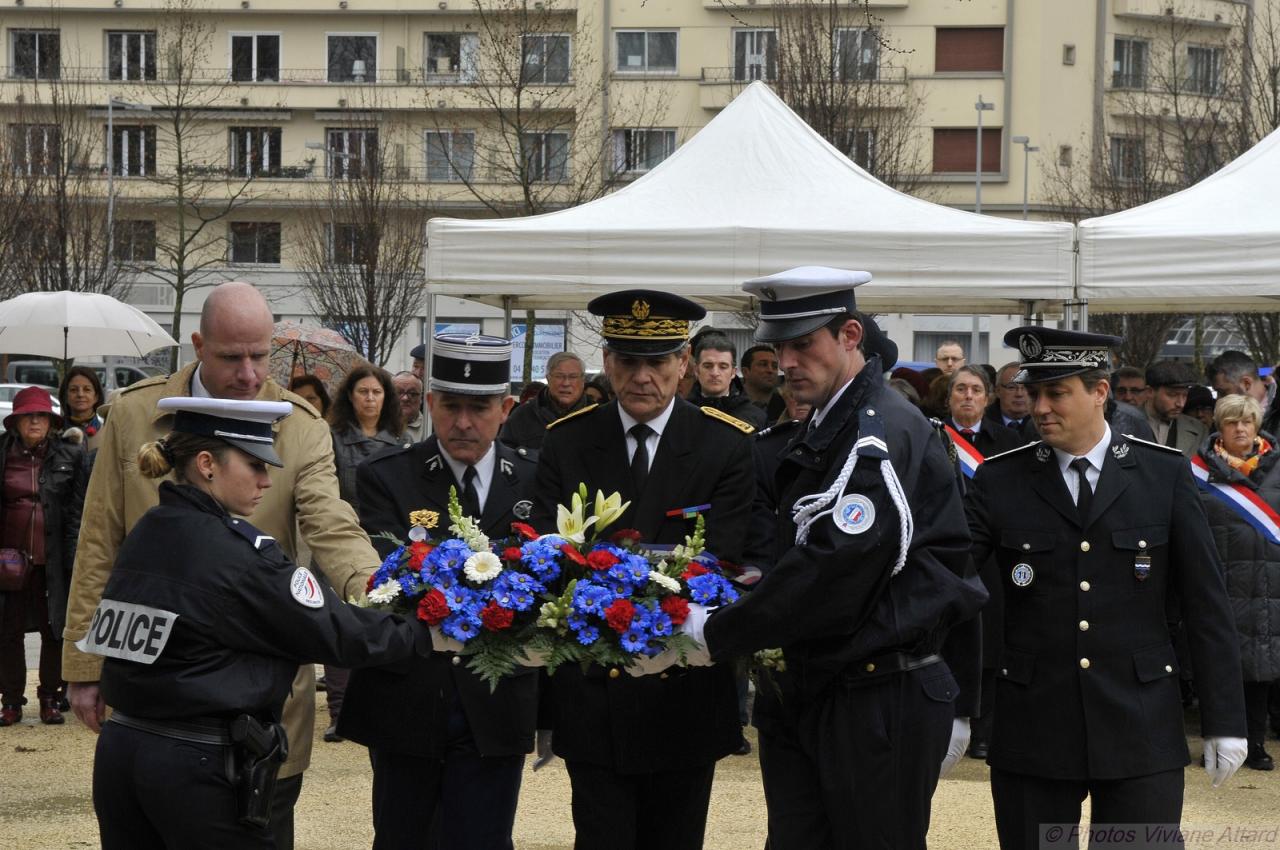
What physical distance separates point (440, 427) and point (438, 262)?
5132 mm

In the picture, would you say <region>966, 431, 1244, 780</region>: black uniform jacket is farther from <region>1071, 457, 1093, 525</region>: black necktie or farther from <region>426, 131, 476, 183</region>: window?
<region>426, 131, 476, 183</region>: window

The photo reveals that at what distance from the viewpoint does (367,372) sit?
377 inches

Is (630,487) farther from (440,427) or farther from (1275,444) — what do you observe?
(1275,444)

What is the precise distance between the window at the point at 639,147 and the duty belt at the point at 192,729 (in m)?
28.5

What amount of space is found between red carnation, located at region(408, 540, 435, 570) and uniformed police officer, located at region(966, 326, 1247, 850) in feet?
5.66

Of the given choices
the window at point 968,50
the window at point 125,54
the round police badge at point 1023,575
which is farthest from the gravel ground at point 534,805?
the window at point 125,54

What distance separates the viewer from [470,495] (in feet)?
16.2

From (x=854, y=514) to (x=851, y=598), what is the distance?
0.71 ft

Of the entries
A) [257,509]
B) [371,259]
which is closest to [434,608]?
[257,509]

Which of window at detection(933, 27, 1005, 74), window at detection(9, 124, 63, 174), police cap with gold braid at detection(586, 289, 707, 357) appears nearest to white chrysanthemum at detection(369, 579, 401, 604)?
police cap with gold braid at detection(586, 289, 707, 357)

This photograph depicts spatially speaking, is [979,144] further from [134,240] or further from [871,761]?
[871,761]

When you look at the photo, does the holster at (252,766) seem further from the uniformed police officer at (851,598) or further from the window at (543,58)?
the window at (543,58)

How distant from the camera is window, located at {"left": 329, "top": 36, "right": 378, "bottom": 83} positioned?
47281 millimetres

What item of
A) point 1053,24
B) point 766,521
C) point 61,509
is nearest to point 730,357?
point 61,509
